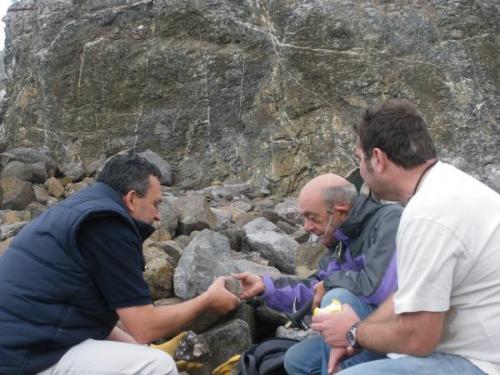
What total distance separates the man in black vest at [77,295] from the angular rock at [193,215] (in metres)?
4.74

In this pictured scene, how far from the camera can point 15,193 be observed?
398 inches

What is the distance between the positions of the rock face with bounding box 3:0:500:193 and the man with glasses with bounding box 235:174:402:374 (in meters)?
8.07

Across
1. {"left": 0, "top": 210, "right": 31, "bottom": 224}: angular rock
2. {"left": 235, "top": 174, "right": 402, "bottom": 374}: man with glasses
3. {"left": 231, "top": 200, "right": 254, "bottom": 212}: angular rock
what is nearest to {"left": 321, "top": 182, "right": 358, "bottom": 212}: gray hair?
{"left": 235, "top": 174, "right": 402, "bottom": 374}: man with glasses

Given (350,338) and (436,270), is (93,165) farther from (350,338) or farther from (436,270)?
(436,270)

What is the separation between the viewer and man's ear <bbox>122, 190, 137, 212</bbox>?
12.8ft

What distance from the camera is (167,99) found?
511 inches

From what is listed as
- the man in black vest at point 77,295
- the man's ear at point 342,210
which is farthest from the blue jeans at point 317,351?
the man in black vest at point 77,295

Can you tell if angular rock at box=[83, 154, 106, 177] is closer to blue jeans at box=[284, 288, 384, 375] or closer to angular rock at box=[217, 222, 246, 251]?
angular rock at box=[217, 222, 246, 251]

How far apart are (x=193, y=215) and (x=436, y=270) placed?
626 centimetres

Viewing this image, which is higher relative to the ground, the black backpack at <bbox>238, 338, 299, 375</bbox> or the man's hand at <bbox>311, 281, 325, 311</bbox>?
the man's hand at <bbox>311, 281, 325, 311</bbox>

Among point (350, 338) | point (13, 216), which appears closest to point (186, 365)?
point (350, 338)

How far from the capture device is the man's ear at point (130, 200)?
12.8ft

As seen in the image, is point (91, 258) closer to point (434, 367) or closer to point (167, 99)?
point (434, 367)

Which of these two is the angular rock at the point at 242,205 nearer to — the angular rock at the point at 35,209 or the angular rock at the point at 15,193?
the angular rock at the point at 35,209
